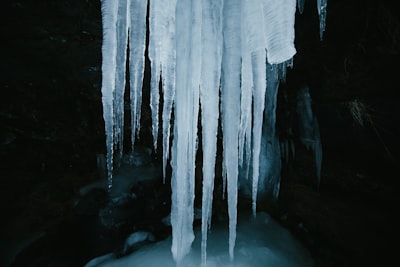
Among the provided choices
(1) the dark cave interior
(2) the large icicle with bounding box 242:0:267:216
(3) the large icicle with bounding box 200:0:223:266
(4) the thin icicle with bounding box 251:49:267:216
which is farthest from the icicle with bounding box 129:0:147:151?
(1) the dark cave interior

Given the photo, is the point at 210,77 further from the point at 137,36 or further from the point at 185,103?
the point at 137,36

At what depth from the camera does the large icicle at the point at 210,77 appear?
1739 millimetres

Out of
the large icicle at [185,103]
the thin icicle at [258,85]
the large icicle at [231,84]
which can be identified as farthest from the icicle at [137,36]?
the thin icicle at [258,85]

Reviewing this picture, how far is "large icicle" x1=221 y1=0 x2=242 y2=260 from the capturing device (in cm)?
169

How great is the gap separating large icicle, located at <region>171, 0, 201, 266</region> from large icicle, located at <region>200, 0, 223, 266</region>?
0.16ft

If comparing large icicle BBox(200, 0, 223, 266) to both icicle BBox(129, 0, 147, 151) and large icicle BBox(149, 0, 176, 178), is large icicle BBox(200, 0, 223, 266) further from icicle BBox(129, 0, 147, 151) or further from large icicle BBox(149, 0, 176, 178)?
icicle BBox(129, 0, 147, 151)

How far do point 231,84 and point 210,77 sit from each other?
17 centimetres

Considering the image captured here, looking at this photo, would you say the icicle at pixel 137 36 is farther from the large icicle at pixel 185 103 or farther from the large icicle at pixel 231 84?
the large icicle at pixel 231 84

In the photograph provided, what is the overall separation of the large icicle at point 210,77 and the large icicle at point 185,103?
1.9 inches

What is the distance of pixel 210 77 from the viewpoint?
1.87 metres

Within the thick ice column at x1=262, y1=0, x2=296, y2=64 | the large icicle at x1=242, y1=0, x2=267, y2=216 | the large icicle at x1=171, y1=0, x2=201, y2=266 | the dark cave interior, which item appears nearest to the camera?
the thick ice column at x1=262, y1=0, x2=296, y2=64

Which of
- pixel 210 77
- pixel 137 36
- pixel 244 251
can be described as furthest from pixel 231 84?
pixel 244 251

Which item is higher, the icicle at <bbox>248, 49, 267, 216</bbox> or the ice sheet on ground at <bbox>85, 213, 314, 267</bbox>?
the icicle at <bbox>248, 49, 267, 216</bbox>

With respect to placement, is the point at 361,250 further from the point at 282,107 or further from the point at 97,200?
the point at 97,200
